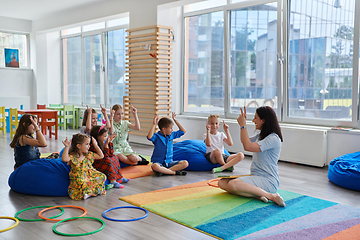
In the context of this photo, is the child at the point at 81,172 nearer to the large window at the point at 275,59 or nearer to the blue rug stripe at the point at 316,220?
the blue rug stripe at the point at 316,220

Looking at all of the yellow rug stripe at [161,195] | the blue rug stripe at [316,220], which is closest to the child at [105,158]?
the yellow rug stripe at [161,195]

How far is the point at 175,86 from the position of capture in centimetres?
736

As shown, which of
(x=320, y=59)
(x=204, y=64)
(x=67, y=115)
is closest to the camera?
(x=320, y=59)

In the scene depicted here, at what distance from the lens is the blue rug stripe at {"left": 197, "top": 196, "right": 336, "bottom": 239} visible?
2.63m

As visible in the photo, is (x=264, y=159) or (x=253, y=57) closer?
(x=264, y=159)

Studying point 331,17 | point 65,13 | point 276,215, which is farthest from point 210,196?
point 65,13

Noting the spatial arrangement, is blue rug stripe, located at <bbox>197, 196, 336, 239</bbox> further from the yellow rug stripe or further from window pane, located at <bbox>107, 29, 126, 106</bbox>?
window pane, located at <bbox>107, 29, 126, 106</bbox>

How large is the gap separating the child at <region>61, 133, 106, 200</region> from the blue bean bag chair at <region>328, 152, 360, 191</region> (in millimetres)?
2731

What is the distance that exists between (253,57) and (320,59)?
1254 mm

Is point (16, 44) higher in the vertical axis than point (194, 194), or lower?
higher

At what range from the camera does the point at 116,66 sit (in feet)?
30.1

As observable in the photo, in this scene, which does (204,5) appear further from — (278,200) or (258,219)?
(258,219)

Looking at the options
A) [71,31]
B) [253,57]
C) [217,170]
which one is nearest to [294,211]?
[217,170]

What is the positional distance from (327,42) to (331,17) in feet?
1.23
